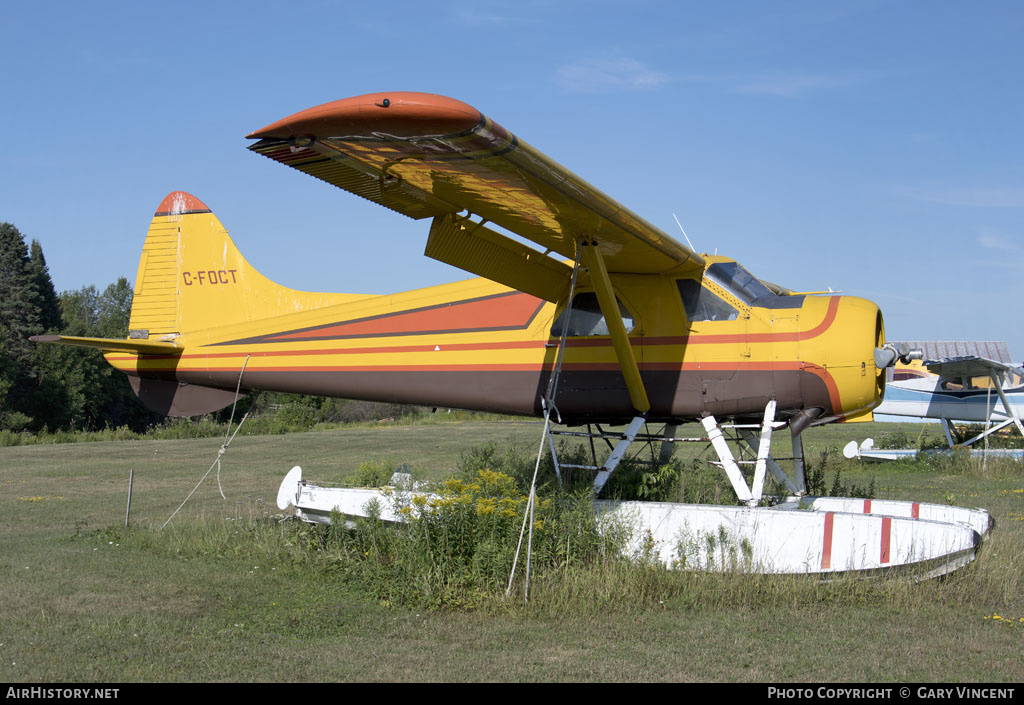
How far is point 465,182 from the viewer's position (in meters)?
6.09

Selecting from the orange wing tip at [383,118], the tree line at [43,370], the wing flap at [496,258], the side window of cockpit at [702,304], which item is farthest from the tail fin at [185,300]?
the tree line at [43,370]

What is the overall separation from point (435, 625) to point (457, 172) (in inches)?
123

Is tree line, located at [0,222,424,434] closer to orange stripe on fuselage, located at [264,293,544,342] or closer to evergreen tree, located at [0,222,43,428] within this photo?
evergreen tree, located at [0,222,43,428]

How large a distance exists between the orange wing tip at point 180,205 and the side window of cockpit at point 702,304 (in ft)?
21.4

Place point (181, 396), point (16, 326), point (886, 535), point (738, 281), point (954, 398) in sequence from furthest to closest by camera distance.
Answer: point (16, 326) < point (954, 398) < point (181, 396) < point (738, 281) < point (886, 535)

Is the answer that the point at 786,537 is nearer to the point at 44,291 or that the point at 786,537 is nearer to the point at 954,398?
the point at 954,398

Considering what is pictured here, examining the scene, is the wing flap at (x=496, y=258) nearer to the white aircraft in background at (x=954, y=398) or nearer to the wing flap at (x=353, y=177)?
the wing flap at (x=353, y=177)

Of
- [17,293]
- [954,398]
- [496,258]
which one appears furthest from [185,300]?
[17,293]

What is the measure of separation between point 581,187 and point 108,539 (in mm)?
6164

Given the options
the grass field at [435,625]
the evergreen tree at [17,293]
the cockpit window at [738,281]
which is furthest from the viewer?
the evergreen tree at [17,293]

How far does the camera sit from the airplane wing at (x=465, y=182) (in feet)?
15.5

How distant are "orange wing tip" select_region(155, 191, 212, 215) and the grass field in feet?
14.3
